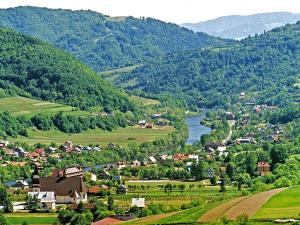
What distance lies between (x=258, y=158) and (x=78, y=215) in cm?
4211

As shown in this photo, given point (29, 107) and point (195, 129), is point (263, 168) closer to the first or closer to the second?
point (195, 129)

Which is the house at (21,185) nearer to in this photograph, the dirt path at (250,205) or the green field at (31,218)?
the green field at (31,218)

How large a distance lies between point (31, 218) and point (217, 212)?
17.3 meters

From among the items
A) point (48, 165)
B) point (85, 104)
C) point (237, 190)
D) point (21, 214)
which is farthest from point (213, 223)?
point (85, 104)

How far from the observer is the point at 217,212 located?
197 feet

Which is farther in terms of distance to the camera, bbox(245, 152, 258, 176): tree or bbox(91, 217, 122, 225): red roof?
bbox(245, 152, 258, 176): tree

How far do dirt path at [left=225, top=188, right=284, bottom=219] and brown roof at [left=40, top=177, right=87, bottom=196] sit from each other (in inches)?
813

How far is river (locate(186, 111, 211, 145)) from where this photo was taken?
15075 cm

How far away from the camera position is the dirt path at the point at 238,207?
57.8m

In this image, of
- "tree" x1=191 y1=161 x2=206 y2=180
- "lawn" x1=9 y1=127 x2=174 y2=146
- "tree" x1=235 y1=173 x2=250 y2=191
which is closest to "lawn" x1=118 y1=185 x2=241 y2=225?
"tree" x1=235 y1=173 x2=250 y2=191

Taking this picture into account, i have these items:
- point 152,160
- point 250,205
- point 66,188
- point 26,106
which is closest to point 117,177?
point 66,188

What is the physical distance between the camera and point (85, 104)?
183625 millimetres

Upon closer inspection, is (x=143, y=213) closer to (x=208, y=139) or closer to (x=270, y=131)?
(x=208, y=139)

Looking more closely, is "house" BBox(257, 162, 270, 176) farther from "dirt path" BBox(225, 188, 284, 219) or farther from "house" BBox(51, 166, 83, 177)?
"dirt path" BBox(225, 188, 284, 219)
